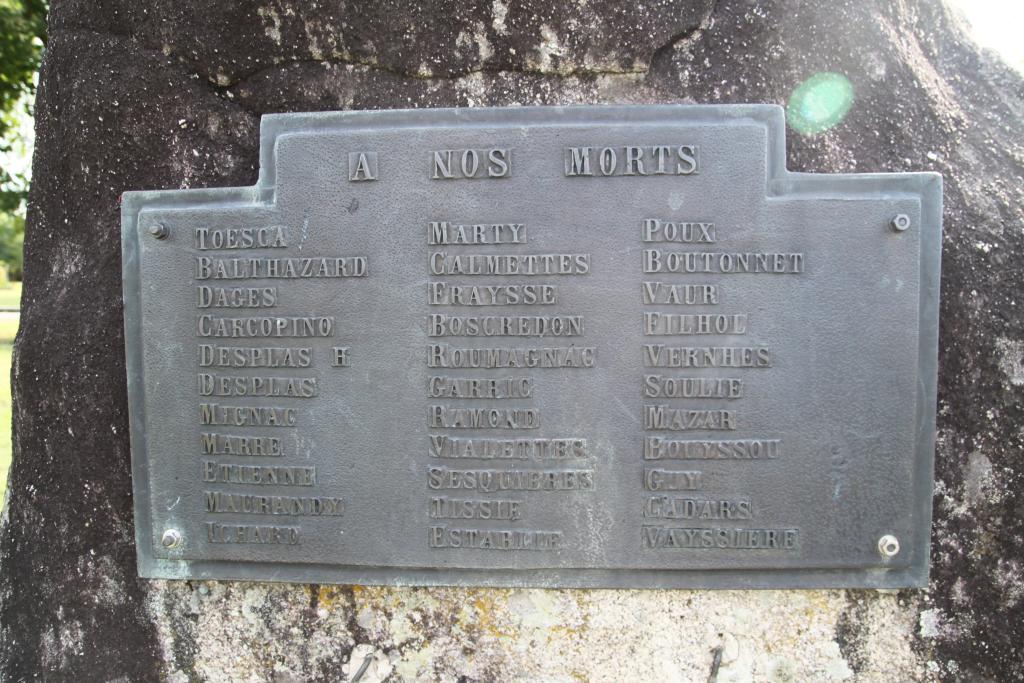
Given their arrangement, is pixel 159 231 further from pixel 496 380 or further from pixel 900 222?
pixel 900 222

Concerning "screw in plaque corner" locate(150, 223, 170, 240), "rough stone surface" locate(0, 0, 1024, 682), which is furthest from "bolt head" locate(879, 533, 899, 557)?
"screw in plaque corner" locate(150, 223, 170, 240)

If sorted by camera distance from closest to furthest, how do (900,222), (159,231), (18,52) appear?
(900,222) → (159,231) → (18,52)

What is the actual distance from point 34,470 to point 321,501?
37.7 inches

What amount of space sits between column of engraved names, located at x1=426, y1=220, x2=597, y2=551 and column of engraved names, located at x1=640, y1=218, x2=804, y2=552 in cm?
18

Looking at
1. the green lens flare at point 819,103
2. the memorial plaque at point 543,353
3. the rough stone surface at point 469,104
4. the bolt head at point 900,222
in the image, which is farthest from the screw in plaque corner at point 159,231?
the bolt head at point 900,222

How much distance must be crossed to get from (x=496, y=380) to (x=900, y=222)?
110 cm

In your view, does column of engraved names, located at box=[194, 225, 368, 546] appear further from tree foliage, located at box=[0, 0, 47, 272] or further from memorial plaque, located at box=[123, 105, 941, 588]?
tree foliage, located at box=[0, 0, 47, 272]

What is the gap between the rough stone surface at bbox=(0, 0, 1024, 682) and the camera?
1.90 meters

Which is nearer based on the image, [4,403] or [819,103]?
[819,103]

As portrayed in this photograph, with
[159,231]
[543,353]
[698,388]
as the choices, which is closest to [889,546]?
[698,388]

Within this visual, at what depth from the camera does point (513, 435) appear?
186cm

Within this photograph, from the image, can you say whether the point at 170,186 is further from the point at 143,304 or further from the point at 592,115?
the point at 592,115

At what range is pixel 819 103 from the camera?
A: 1910 millimetres

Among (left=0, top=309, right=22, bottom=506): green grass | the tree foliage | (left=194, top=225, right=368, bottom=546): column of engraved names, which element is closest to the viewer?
(left=194, top=225, right=368, bottom=546): column of engraved names
